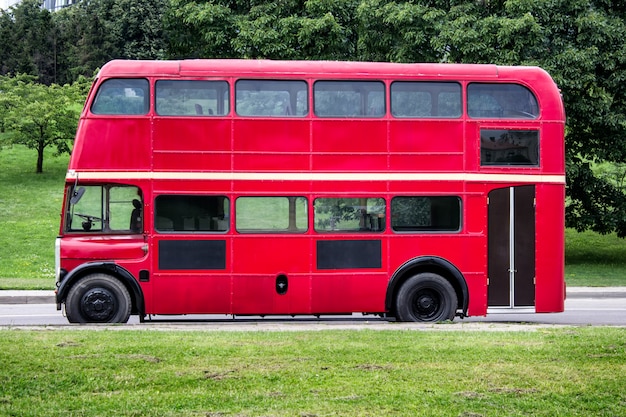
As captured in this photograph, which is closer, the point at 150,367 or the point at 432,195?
the point at 150,367

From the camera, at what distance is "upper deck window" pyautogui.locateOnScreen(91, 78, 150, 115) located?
15.1 metres

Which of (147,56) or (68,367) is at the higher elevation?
(147,56)

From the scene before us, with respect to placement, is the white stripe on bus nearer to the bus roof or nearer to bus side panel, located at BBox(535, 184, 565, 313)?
bus side panel, located at BBox(535, 184, 565, 313)

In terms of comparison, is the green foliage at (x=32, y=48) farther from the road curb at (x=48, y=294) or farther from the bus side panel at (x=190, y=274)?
the bus side panel at (x=190, y=274)

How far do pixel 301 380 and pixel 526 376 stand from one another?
210 cm

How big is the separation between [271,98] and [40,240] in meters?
20.7

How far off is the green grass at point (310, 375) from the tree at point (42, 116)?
121 feet

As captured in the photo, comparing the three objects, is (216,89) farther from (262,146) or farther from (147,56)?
(147,56)

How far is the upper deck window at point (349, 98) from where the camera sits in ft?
50.5

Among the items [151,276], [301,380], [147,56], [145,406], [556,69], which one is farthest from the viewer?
[147,56]

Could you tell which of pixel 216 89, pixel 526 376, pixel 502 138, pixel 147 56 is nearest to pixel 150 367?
pixel 526 376

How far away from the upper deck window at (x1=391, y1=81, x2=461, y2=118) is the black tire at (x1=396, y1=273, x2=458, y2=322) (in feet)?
8.35

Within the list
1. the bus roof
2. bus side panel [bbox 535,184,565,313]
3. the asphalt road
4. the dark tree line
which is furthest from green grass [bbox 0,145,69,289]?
bus side panel [bbox 535,184,565,313]

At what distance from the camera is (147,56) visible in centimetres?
7250
